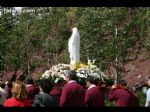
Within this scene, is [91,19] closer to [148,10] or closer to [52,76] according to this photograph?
[148,10]

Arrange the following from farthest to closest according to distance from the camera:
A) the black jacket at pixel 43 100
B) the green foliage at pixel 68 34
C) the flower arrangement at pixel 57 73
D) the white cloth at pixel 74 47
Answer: the green foliage at pixel 68 34 → the white cloth at pixel 74 47 → the flower arrangement at pixel 57 73 → the black jacket at pixel 43 100

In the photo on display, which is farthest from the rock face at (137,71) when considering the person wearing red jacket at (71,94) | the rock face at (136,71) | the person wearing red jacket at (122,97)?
the person wearing red jacket at (71,94)

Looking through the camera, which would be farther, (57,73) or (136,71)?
(136,71)

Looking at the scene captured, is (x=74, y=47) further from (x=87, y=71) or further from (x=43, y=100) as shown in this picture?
(x=43, y=100)

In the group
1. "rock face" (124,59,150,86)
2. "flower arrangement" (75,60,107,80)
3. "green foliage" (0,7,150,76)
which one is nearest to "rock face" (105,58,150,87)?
"rock face" (124,59,150,86)

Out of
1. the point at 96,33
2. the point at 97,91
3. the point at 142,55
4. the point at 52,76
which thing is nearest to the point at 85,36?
the point at 96,33

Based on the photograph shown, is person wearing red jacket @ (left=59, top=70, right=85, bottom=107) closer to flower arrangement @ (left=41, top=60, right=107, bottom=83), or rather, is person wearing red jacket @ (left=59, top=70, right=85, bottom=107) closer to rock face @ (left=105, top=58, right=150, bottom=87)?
flower arrangement @ (left=41, top=60, right=107, bottom=83)

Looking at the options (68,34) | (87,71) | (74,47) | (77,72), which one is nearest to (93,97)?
(77,72)

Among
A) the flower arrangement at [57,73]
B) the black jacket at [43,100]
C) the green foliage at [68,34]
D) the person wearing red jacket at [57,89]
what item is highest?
the green foliage at [68,34]

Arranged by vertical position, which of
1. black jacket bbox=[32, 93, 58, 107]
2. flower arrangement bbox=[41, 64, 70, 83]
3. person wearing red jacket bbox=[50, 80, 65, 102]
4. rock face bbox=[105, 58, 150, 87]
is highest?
A: rock face bbox=[105, 58, 150, 87]

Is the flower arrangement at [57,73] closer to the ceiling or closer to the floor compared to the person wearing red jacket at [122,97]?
closer to the ceiling

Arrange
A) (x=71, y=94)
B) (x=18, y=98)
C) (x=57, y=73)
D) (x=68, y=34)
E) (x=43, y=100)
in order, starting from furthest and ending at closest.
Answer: (x=68, y=34)
(x=57, y=73)
(x=71, y=94)
(x=43, y=100)
(x=18, y=98)

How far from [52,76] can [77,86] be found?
9.78 ft

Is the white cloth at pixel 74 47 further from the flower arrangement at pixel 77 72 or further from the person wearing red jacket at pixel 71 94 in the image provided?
the person wearing red jacket at pixel 71 94
